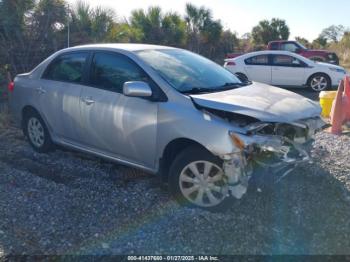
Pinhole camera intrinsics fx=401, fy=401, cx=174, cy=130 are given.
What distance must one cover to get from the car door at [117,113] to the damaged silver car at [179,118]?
1 centimetres

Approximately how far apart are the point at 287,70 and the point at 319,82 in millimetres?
1139

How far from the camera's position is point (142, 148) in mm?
4371

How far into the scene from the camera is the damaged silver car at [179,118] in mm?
3814

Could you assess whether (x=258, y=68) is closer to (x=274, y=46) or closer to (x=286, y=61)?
(x=286, y=61)

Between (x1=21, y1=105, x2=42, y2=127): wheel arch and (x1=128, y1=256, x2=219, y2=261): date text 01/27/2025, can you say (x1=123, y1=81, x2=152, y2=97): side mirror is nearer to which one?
(x1=128, y1=256, x2=219, y2=261): date text 01/27/2025

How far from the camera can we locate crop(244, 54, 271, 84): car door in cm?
1426

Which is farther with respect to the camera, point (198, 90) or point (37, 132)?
point (37, 132)

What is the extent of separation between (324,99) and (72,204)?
6.15 meters

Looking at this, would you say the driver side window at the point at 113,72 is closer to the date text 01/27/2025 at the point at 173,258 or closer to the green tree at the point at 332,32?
the date text 01/27/2025 at the point at 173,258

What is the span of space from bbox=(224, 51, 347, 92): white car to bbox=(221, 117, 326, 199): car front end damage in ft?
30.1

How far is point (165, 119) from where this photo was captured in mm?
4117

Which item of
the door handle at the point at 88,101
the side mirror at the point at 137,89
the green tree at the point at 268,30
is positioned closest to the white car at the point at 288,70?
the door handle at the point at 88,101

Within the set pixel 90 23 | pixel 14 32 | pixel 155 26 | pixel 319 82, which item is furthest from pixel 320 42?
pixel 14 32

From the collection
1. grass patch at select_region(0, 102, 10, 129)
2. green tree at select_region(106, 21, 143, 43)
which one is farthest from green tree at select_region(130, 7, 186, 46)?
grass patch at select_region(0, 102, 10, 129)
